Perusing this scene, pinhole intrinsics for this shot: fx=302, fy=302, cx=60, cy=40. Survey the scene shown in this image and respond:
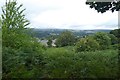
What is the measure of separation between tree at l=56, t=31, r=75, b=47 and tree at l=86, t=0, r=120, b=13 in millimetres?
15229

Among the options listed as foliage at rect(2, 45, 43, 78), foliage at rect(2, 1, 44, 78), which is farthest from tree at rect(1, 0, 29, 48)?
foliage at rect(2, 45, 43, 78)

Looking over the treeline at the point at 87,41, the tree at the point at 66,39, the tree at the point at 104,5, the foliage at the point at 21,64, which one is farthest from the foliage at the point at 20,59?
the tree at the point at 66,39

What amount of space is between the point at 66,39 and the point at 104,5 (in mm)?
17500

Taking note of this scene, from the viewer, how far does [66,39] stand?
26.7 meters

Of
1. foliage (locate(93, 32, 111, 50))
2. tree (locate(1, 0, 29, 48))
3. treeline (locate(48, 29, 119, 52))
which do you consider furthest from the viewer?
foliage (locate(93, 32, 111, 50))

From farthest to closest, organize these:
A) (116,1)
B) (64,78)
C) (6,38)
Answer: (6,38) → (116,1) → (64,78)

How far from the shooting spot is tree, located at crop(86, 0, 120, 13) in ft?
30.1

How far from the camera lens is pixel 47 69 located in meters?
8.59

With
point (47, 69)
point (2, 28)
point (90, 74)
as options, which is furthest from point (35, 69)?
point (2, 28)

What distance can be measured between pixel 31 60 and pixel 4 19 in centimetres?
652

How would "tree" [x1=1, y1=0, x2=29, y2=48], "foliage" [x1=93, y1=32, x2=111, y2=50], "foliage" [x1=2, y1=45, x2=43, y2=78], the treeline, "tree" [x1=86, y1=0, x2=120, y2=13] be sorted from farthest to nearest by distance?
"foliage" [x1=93, y1=32, x2=111, y2=50] → the treeline → "tree" [x1=1, y1=0, x2=29, y2=48] → "tree" [x1=86, y1=0, x2=120, y2=13] → "foliage" [x1=2, y1=45, x2=43, y2=78]

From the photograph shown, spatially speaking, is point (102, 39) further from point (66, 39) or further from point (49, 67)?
point (49, 67)

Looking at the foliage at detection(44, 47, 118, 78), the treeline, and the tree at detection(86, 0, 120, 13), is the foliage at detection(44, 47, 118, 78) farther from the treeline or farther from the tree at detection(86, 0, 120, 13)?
the treeline

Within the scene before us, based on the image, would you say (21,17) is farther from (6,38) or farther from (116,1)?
(116,1)
